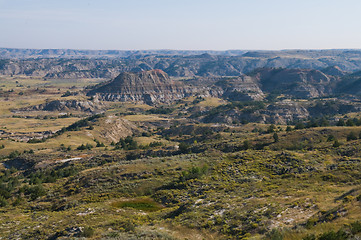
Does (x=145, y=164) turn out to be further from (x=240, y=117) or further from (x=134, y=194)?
(x=240, y=117)

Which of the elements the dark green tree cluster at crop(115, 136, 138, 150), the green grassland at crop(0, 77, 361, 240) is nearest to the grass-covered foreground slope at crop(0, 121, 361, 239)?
the green grassland at crop(0, 77, 361, 240)

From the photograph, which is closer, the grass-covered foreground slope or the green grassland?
the grass-covered foreground slope

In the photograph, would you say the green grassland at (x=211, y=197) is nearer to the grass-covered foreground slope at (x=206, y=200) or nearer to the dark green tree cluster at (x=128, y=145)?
the grass-covered foreground slope at (x=206, y=200)

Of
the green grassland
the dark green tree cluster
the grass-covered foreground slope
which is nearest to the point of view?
the grass-covered foreground slope

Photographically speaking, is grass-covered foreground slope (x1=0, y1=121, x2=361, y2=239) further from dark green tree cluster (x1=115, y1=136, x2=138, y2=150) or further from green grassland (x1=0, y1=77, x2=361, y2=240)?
dark green tree cluster (x1=115, y1=136, x2=138, y2=150)

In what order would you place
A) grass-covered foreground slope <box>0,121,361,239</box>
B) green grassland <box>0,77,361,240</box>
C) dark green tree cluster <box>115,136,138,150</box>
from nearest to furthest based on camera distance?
grass-covered foreground slope <box>0,121,361,239</box>
green grassland <box>0,77,361,240</box>
dark green tree cluster <box>115,136,138,150</box>

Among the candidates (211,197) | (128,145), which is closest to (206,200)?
(211,197)

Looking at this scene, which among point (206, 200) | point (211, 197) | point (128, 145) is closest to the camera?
point (206, 200)

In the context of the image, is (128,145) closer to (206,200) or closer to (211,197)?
(211,197)

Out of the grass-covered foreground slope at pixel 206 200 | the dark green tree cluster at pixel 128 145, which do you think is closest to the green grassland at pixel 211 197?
the grass-covered foreground slope at pixel 206 200

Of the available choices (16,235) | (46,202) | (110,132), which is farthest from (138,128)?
(16,235)

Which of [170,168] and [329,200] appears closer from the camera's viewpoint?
[329,200]
